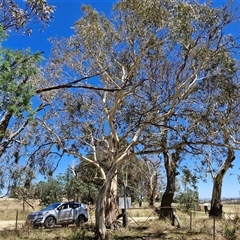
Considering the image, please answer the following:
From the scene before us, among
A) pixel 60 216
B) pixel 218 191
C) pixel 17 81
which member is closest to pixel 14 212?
pixel 60 216

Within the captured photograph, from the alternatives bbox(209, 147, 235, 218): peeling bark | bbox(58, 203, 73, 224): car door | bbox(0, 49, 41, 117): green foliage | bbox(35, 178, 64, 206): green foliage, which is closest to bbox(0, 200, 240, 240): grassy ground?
bbox(58, 203, 73, 224): car door

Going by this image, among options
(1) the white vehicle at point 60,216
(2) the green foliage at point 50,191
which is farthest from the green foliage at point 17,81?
(2) the green foliage at point 50,191

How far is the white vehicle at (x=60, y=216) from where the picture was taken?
79.0 feet

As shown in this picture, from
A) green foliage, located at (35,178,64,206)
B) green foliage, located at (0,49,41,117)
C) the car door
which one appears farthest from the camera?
green foliage, located at (35,178,64,206)

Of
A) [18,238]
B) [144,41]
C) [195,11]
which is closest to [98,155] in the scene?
[18,238]

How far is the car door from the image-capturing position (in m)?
25.1

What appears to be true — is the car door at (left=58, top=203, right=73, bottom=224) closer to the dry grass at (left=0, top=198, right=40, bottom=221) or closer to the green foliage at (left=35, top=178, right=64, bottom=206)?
the dry grass at (left=0, top=198, right=40, bottom=221)

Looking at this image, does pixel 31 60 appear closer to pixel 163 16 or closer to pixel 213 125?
pixel 163 16

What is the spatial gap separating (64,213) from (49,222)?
1.28 m

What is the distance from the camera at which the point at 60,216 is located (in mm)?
25094

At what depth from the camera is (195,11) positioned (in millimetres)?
16422

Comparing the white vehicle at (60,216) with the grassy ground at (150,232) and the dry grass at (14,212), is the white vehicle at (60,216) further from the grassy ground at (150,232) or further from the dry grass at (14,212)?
the grassy ground at (150,232)

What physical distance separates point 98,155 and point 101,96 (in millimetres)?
4150

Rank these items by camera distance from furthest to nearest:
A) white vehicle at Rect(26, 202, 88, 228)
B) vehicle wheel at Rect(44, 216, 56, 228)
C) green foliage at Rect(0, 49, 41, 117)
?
vehicle wheel at Rect(44, 216, 56, 228)
white vehicle at Rect(26, 202, 88, 228)
green foliage at Rect(0, 49, 41, 117)
